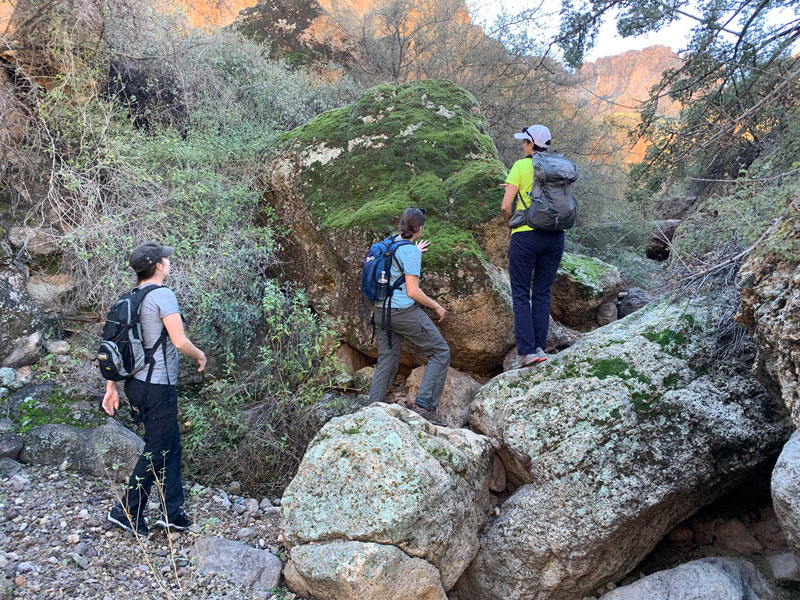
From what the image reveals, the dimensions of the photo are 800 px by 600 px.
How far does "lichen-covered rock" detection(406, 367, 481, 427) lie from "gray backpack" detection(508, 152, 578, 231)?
5.54 feet

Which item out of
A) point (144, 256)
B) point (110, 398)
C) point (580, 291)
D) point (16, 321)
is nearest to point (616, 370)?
point (580, 291)

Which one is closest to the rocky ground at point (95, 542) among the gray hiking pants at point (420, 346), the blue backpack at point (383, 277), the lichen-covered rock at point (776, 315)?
the gray hiking pants at point (420, 346)

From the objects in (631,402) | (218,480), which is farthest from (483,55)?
(218,480)

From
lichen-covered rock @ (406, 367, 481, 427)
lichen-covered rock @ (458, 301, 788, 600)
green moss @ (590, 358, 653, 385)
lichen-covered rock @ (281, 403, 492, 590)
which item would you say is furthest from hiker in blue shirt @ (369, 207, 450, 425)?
green moss @ (590, 358, 653, 385)

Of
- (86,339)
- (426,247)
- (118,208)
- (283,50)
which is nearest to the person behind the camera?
(426,247)

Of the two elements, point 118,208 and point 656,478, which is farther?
point 118,208

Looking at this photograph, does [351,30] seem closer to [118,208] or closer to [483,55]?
[483,55]

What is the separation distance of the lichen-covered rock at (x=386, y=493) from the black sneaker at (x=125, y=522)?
3.09 feet

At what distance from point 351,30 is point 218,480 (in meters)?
11.0

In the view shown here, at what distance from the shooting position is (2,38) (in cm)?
589

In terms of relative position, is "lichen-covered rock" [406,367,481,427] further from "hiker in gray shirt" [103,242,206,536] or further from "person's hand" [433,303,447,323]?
"hiker in gray shirt" [103,242,206,536]

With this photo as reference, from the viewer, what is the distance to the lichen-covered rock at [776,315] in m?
3.51

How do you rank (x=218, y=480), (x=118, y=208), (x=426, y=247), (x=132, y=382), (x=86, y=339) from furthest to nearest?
(x=118, y=208) → (x=86, y=339) → (x=426, y=247) → (x=218, y=480) → (x=132, y=382)

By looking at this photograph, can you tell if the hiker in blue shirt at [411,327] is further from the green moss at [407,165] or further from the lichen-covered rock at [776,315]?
the lichen-covered rock at [776,315]
